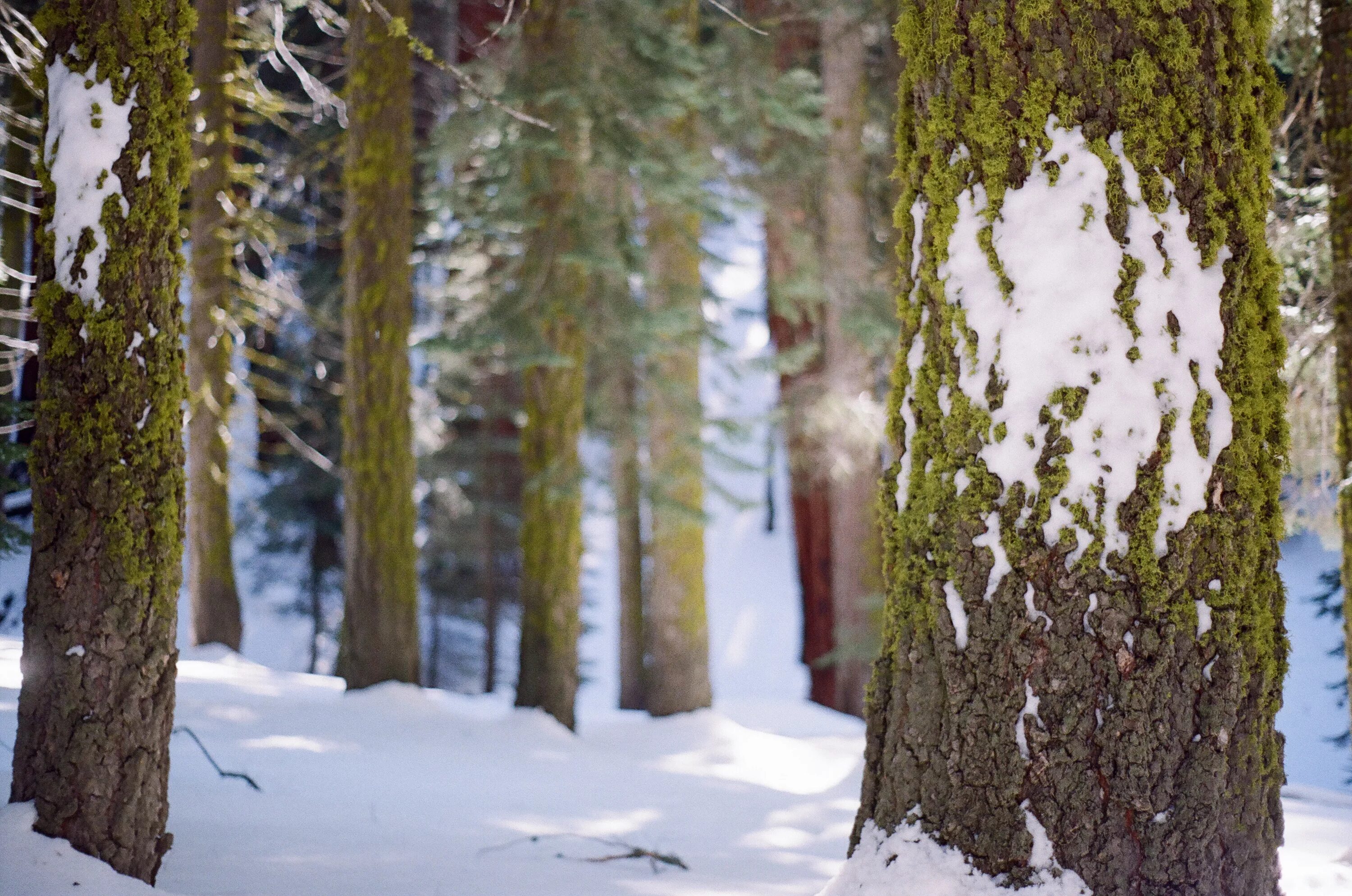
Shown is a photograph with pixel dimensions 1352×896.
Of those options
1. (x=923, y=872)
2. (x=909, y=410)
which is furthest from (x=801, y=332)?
(x=923, y=872)

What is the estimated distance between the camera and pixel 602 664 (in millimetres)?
27094

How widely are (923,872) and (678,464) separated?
7.42 m

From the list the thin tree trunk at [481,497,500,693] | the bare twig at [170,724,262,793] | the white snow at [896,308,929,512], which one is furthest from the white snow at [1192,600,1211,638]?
the thin tree trunk at [481,497,500,693]

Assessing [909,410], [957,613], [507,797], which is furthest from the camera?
[507,797]

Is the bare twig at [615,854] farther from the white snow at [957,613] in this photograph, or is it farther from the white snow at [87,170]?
the white snow at [87,170]

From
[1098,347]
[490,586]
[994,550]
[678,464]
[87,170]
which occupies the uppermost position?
[87,170]

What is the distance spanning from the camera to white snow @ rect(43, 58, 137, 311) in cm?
333

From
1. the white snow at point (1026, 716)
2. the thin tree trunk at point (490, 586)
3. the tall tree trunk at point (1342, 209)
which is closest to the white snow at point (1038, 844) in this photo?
the white snow at point (1026, 716)

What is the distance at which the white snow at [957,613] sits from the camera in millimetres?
2723

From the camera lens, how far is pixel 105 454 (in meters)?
3.29

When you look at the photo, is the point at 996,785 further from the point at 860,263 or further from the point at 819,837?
the point at 860,263

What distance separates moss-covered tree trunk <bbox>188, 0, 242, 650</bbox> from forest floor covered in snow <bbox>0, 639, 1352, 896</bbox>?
95 cm

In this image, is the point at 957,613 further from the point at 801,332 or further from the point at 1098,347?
the point at 801,332

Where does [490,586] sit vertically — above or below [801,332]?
below
